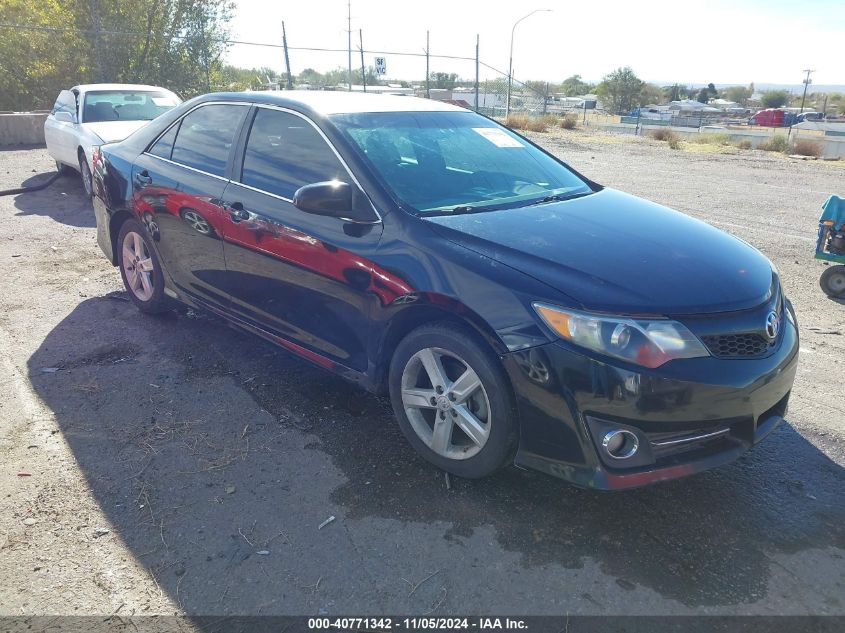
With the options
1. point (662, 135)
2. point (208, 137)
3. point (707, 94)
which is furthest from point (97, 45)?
point (707, 94)

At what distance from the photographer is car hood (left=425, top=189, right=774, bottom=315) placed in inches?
110

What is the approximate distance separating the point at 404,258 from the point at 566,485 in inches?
51.8

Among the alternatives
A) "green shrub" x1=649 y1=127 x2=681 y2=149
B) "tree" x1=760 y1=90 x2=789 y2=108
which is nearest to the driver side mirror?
"green shrub" x1=649 y1=127 x2=681 y2=149

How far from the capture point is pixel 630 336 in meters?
2.65

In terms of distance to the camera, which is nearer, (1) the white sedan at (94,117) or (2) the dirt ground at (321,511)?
(2) the dirt ground at (321,511)

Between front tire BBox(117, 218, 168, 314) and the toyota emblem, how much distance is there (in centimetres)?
398

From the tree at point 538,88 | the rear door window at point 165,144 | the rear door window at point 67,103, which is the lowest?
the rear door window at point 165,144

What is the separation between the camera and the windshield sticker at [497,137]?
4.31 m

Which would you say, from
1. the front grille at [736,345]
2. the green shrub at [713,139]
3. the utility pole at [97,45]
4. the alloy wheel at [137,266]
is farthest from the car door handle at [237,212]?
the green shrub at [713,139]

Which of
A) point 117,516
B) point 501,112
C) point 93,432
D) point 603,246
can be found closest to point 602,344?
point 603,246

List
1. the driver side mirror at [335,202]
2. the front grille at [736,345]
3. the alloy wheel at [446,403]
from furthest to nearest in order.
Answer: the driver side mirror at [335,202]
the alloy wheel at [446,403]
the front grille at [736,345]

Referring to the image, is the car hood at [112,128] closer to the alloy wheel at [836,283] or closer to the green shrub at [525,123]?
the alloy wheel at [836,283]

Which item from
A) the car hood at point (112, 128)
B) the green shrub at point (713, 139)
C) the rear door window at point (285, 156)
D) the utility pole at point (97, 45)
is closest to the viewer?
the rear door window at point (285, 156)

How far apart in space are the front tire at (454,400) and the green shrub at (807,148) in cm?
2170
